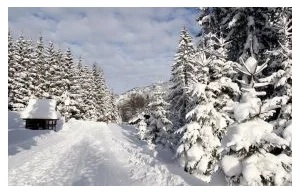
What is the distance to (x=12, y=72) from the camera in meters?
58.5

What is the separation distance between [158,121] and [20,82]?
121 ft

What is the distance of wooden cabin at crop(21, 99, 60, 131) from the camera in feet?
165

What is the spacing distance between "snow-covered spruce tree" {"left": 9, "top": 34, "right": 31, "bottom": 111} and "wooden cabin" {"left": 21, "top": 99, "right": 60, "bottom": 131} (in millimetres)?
8069

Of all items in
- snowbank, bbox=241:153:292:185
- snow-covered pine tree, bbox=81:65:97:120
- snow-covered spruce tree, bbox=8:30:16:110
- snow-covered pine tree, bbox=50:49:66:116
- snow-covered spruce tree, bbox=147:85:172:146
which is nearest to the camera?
snowbank, bbox=241:153:292:185

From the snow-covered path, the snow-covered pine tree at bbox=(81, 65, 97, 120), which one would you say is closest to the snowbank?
the snow-covered path

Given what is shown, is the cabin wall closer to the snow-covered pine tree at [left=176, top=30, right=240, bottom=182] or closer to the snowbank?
the snow-covered pine tree at [left=176, top=30, right=240, bottom=182]

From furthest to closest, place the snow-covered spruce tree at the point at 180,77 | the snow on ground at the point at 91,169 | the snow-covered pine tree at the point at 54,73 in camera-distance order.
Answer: the snow-covered pine tree at the point at 54,73 → the snow-covered spruce tree at the point at 180,77 → the snow on ground at the point at 91,169

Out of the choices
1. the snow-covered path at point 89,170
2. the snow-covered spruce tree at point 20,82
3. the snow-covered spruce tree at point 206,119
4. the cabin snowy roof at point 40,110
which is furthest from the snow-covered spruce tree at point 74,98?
the snow-covered spruce tree at point 206,119

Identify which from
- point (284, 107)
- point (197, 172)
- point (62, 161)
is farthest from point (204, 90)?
point (62, 161)

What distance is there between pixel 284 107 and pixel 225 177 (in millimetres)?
3524

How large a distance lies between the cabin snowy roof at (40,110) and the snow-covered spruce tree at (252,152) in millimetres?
42124

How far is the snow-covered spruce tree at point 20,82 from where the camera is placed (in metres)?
59.1

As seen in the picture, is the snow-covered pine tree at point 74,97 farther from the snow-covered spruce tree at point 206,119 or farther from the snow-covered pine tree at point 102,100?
the snow-covered spruce tree at point 206,119
